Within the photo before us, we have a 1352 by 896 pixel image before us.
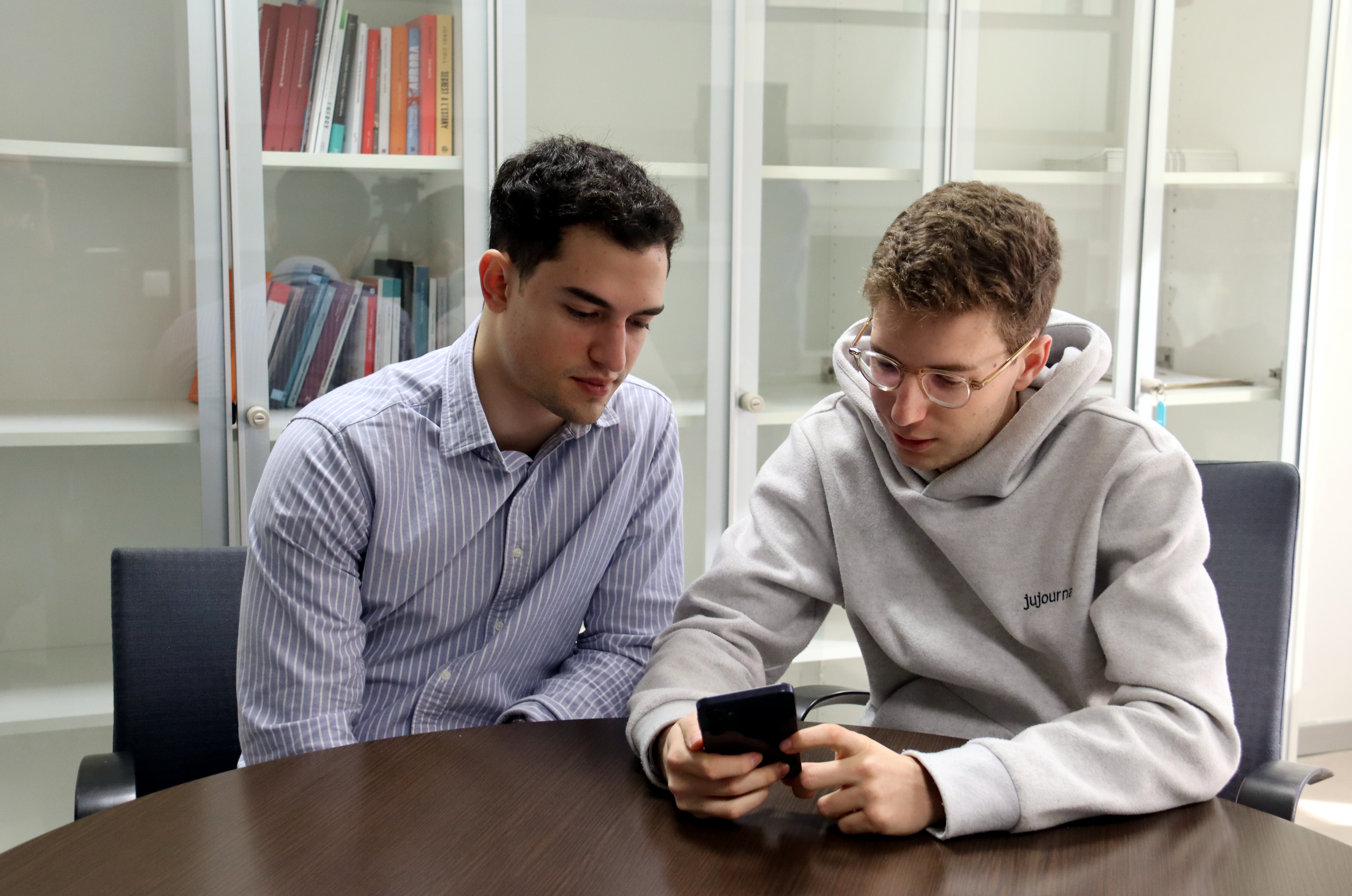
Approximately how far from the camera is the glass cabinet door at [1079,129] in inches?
105

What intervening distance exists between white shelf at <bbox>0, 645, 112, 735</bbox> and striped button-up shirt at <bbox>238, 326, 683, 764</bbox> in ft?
3.23

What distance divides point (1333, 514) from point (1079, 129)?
146cm

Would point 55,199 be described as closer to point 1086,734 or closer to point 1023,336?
point 1023,336

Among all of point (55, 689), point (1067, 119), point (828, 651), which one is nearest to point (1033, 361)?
point (828, 651)

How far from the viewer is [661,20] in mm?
2416

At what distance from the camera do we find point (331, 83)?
2.22 m

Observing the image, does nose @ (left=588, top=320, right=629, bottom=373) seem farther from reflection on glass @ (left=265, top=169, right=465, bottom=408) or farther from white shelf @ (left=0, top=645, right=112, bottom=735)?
white shelf @ (left=0, top=645, right=112, bottom=735)

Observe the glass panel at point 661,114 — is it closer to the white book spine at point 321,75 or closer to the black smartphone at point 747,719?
the white book spine at point 321,75

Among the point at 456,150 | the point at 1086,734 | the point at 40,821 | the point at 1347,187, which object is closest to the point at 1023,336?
the point at 1086,734

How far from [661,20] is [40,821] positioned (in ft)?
7.04

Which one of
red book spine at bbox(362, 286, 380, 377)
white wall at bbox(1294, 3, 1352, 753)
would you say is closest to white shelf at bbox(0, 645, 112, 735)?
red book spine at bbox(362, 286, 380, 377)

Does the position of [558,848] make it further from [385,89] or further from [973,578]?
[385,89]

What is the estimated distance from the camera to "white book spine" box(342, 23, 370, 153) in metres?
2.24

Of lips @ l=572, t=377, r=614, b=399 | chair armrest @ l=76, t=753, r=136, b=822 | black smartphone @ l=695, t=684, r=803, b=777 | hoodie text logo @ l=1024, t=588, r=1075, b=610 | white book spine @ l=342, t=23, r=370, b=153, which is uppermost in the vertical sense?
white book spine @ l=342, t=23, r=370, b=153
